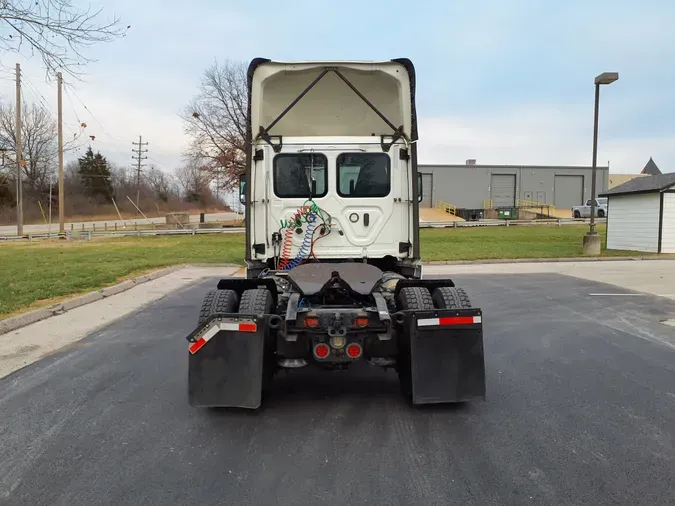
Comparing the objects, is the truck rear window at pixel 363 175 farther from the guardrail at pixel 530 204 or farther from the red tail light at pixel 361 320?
the guardrail at pixel 530 204

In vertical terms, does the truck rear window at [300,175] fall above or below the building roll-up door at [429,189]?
below

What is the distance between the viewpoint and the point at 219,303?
15.6ft

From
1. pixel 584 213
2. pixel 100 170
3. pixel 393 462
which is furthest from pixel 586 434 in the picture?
pixel 100 170

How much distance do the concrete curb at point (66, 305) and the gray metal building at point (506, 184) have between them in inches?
1964

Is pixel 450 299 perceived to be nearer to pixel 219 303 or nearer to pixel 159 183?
pixel 219 303

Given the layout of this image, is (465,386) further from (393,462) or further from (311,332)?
(311,332)

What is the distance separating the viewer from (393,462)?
3643 millimetres

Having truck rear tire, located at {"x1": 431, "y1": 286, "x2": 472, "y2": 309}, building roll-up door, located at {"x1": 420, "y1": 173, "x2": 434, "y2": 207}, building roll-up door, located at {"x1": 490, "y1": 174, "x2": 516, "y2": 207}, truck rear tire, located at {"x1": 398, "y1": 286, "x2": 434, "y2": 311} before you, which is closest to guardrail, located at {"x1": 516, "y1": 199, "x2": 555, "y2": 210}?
building roll-up door, located at {"x1": 490, "y1": 174, "x2": 516, "y2": 207}

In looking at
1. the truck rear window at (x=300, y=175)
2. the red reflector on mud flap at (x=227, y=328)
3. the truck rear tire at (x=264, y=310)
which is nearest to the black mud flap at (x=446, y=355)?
the truck rear tire at (x=264, y=310)

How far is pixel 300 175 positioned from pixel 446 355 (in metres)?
2.93

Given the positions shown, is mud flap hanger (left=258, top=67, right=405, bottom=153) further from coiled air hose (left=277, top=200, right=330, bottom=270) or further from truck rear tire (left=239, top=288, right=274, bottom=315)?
truck rear tire (left=239, top=288, right=274, bottom=315)

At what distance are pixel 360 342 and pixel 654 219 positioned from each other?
A: 67.7ft

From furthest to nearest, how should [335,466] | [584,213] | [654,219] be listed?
[584,213]
[654,219]
[335,466]

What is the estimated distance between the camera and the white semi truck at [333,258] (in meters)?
4.34
